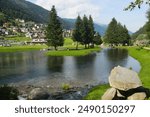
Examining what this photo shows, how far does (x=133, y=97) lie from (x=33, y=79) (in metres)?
26.1

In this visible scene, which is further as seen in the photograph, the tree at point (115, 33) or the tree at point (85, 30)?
the tree at point (115, 33)

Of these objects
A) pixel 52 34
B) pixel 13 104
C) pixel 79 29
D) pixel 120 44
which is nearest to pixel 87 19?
pixel 79 29

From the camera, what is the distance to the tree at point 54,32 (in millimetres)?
120062

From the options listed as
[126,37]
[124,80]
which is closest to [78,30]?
[126,37]

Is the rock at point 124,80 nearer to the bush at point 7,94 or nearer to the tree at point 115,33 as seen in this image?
the bush at point 7,94

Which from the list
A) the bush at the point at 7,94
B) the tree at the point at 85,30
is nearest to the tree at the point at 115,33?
the tree at the point at 85,30

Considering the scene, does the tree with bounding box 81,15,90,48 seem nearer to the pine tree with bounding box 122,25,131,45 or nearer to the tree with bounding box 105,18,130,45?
the tree with bounding box 105,18,130,45

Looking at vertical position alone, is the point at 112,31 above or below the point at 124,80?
above

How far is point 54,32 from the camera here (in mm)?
120500

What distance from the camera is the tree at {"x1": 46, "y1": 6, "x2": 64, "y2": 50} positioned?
120 metres

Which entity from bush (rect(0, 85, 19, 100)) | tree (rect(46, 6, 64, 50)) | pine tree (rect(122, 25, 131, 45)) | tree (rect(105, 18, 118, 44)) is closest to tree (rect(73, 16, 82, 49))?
tree (rect(46, 6, 64, 50))

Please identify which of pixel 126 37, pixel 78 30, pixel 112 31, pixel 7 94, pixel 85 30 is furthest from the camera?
pixel 126 37

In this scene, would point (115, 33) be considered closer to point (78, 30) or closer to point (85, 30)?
point (85, 30)

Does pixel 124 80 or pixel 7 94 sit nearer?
pixel 124 80
